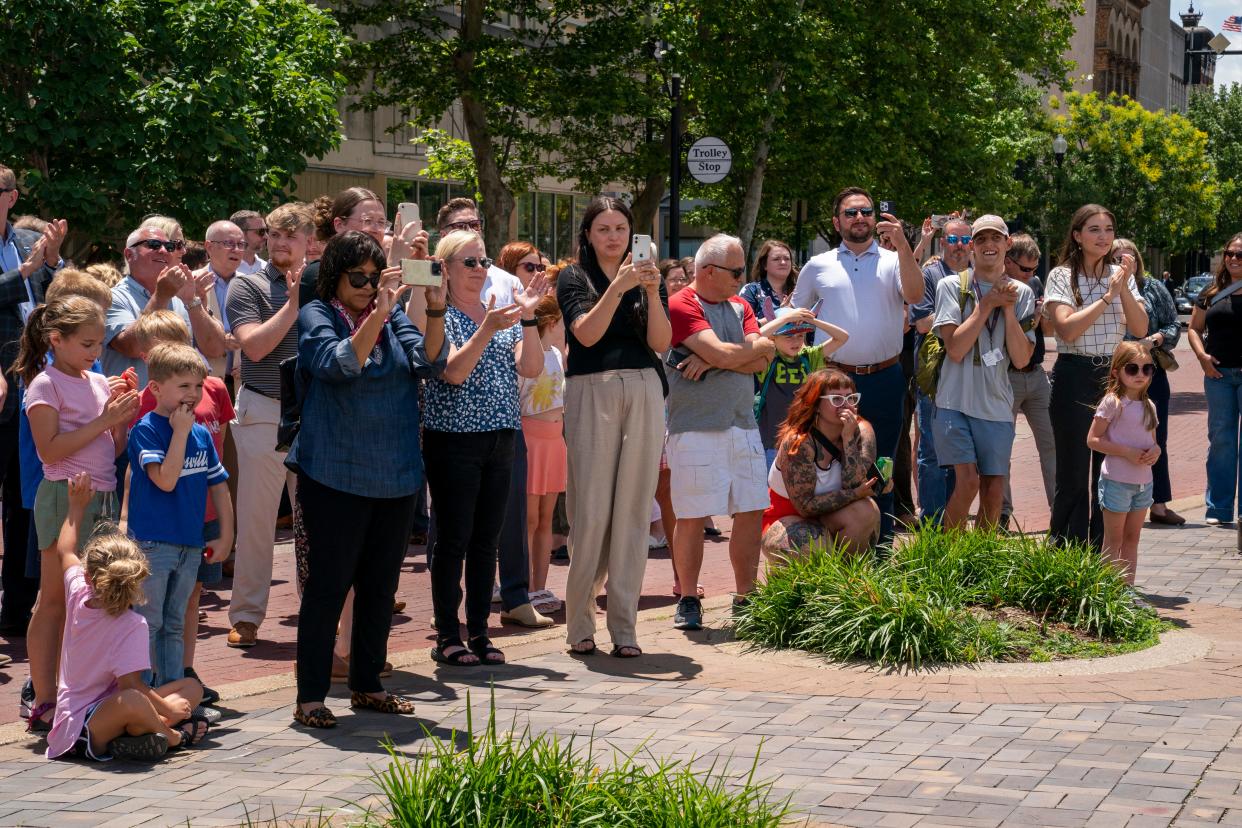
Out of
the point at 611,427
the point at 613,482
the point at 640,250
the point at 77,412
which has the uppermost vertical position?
the point at 640,250

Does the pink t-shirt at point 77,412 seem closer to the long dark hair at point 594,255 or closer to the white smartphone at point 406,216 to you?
the white smartphone at point 406,216

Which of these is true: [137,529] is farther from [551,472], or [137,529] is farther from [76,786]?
[551,472]

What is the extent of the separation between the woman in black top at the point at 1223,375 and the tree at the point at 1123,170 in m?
46.3

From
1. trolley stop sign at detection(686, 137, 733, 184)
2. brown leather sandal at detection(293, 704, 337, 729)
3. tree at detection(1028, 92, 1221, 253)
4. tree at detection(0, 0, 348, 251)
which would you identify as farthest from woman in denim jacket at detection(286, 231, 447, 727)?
tree at detection(1028, 92, 1221, 253)

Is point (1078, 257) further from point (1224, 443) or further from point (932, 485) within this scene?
point (1224, 443)

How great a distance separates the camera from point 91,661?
5820mm

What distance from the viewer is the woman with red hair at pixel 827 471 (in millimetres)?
8469

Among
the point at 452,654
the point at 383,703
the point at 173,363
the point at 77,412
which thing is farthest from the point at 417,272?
the point at 452,654

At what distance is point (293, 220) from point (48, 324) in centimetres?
172

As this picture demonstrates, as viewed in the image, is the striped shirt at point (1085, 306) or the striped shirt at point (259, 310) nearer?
the striped shirt at point (259, 310)

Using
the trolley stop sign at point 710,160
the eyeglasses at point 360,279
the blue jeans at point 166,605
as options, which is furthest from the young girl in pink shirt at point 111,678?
the trolley stop sign at point 710,160

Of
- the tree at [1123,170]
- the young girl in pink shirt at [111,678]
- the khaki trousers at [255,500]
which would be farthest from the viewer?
the tree at [1123,170]

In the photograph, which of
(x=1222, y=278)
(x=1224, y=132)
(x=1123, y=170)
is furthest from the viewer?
(x=1224, y=132)

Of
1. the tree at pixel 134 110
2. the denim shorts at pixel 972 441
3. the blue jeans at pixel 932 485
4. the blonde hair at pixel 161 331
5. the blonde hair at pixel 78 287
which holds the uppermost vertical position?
the tree at pixel 134 110
